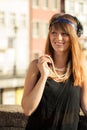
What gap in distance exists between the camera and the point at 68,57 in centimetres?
308

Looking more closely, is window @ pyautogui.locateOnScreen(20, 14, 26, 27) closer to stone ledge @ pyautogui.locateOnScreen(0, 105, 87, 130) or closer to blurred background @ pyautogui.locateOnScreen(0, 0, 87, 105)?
blurred background @ pyautogui.locateOnScreen(0, 0, 87, 105)

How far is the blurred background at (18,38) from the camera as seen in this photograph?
30.5 meters

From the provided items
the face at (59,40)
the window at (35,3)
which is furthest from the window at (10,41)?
the face at (59,40)

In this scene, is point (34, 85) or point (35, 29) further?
point (35, 29)

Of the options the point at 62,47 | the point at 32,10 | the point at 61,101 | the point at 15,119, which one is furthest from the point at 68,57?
the point at 32,10

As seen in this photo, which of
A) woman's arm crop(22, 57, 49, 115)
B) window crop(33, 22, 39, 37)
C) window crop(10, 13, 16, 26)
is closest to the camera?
woman's arm crop(22, 57, 49, 115)

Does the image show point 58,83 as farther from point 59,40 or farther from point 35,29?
point 35,29

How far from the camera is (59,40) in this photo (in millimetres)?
3062

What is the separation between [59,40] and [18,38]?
31762mm

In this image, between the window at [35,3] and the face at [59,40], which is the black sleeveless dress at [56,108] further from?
the window at [35,3]

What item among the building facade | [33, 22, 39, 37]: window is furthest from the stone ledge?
[33, 22, 39, 37]: window

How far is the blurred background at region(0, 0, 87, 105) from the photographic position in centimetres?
3050

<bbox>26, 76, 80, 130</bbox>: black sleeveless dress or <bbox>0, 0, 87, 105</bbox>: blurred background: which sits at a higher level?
<bbox>26, 76, 80, 130</bbox>: black sleeveless dress

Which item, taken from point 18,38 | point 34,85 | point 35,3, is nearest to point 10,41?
point 18,38
